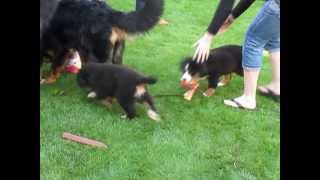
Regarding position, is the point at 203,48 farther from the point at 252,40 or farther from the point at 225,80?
the point at 225,80

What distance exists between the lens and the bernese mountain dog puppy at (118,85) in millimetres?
4199

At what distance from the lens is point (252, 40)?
441 cm

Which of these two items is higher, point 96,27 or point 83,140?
point 96,27

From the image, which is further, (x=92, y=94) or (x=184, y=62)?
(x=184, y=62)

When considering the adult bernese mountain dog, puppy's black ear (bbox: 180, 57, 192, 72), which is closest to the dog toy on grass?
the adult bernese mountain dog

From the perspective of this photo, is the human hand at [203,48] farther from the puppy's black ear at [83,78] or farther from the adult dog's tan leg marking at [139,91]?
the puppy's black ear at [83,78]

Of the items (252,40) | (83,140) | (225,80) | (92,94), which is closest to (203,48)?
(252,40)

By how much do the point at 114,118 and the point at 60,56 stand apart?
1.01 meters

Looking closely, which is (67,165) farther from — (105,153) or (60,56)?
(60,56)

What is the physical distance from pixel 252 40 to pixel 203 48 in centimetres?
43

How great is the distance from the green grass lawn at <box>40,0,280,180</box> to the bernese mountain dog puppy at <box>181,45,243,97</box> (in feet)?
0.48

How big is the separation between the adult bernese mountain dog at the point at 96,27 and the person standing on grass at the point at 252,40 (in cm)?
51

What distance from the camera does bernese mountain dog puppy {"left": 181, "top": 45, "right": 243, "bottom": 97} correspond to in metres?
4.67

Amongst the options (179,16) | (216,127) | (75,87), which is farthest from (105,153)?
(179,16)
